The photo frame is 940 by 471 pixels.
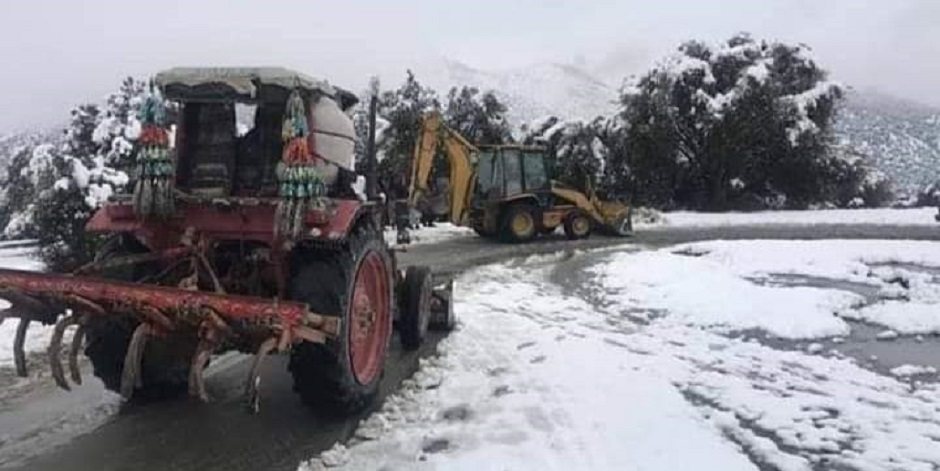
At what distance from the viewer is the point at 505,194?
21562 millimetres

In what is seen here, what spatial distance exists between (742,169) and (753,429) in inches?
1189

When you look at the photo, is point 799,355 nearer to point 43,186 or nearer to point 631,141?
point 43,186

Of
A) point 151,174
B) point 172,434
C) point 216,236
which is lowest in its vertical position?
point 172,434

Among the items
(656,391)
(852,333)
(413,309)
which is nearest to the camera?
(656,391)

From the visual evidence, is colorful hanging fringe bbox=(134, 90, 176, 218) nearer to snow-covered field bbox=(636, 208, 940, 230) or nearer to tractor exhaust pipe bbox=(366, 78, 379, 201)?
tractor exhaust pipe bbox=(366, 78, 379, 201)

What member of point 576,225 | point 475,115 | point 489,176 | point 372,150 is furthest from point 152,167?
point 475,115

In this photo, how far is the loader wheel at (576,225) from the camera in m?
22.9

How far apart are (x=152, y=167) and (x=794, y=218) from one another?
27332mm

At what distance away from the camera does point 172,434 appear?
19.6 ft

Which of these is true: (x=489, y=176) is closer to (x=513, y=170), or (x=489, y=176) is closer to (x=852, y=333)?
(x=513, y=170)

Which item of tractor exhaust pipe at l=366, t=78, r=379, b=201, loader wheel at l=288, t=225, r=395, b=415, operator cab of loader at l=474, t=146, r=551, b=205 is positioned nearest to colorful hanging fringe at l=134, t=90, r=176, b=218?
loader wheel at l=288, t=225, r=395, b=415

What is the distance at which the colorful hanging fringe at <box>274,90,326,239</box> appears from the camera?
5770 millimetres

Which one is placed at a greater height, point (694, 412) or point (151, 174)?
point (151, 174)

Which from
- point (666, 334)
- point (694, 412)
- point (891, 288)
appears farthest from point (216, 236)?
point (891, 288)
